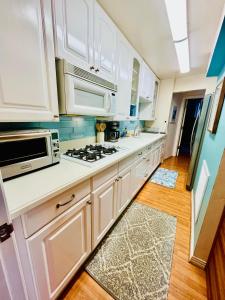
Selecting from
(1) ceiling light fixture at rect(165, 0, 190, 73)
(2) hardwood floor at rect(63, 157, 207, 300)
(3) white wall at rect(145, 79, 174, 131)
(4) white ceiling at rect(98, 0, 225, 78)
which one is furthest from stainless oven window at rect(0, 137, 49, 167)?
(3) white wall at rect(145, 79, 174, 131)

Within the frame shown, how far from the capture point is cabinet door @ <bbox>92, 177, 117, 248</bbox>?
1.12 m

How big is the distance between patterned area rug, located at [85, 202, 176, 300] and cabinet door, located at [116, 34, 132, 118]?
1.54 meters

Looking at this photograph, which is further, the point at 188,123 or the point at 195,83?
the point at 188,123

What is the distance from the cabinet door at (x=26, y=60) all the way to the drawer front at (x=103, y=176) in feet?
1.94

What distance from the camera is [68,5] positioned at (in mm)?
952

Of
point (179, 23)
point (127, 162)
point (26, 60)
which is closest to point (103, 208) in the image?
point (127, 162)

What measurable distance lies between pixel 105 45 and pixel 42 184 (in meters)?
1.47

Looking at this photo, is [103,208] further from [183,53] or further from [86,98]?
[183,53]

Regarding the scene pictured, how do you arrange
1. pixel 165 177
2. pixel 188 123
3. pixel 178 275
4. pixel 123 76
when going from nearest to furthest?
1. pixel 178 275
2. pixel 123 76
3. pixel 165 177
4. pixel 188 123

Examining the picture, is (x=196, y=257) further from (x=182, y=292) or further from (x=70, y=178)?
(x=70, y=178)

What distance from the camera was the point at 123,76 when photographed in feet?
5.91

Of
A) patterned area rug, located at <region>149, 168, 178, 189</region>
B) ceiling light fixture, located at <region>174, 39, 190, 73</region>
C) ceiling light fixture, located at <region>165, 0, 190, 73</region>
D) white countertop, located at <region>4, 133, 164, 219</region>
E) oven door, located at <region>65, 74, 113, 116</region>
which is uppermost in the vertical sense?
ceiling light fixture, located at <region>174, 39, 190, 73</region>

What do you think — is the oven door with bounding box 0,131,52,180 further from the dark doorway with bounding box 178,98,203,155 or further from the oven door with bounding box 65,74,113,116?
the dark doorway with bounding box 178,98,203,155

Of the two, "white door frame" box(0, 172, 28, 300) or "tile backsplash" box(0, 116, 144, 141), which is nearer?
"white door frame" box(0, 172, 28, 300)
